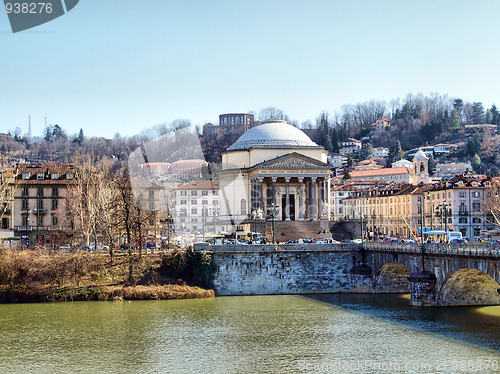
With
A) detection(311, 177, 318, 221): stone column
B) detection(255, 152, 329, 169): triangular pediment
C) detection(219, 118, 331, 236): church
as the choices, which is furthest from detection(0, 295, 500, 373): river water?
detection(311, 177, 318, 221): stone column

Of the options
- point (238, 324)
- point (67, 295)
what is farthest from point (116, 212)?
point (238, 324)

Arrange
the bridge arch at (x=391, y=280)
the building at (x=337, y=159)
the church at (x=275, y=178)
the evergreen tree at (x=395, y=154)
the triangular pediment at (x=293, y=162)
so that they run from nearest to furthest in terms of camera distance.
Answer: the bridge arch at (x=391, y=280), the triangular pediment at (x=293, y=162), the church at (x=275, y=178), the evergreen tree at (x=395, y=154), the building at (x=337, y=159)

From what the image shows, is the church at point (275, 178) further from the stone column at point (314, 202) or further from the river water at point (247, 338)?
the river water at point (247, 338)

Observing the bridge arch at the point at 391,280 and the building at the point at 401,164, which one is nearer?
the bridge arch at the point at 391,280

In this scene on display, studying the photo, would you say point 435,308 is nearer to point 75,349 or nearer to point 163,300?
point 163,300

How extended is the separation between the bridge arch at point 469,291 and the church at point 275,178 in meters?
30.6

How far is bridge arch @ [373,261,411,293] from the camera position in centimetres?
5566

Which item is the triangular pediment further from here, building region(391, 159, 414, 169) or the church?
building region(391, 159, 414, 169)

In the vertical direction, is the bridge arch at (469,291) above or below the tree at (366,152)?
below

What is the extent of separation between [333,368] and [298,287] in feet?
84.8

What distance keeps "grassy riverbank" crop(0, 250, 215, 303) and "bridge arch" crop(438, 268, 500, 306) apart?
1812cm

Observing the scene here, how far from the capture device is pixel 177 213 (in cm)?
11106

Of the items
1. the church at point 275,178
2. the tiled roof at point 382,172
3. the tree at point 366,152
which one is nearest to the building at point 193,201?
the church at point 275,178

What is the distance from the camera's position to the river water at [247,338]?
32000 mm
